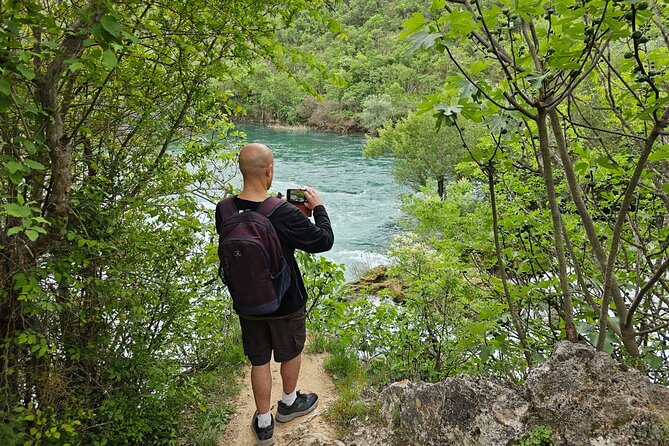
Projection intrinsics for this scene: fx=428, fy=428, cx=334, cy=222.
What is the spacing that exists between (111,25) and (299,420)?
2621 millimetres

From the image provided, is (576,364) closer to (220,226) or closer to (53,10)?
(220,226)

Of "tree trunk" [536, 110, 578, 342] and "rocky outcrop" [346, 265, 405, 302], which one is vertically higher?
"tree trunk" [536, 110, 578, 342]

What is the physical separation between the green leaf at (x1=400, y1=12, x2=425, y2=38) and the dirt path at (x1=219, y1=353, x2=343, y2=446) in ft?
7.83

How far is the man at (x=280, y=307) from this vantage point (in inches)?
96.4

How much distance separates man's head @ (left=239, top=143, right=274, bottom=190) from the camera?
7.91 ft

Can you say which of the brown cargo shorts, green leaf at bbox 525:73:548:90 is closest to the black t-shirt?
the brown cargo shorts

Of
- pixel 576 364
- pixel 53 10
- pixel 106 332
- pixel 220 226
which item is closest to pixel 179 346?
pixel 106 332

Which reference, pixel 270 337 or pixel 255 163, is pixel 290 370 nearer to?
pixel 270 337

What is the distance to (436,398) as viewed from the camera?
8.07ft

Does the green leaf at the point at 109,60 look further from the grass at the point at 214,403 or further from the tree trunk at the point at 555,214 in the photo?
the grass at the point at 214,403

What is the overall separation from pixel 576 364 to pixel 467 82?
1.48 m

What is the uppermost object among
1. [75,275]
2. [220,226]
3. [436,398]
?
[220,226]

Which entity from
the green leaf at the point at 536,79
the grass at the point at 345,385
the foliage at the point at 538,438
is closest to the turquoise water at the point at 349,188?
the grass at the point at 345,385

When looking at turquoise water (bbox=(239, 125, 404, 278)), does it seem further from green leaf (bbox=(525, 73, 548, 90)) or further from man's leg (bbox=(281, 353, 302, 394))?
green leaf (bbox=(525, 73, 548, 90))
